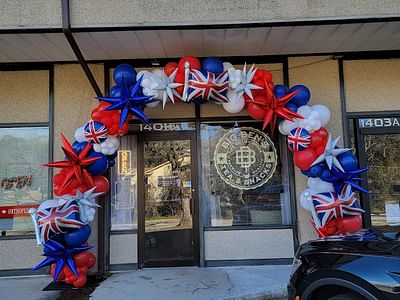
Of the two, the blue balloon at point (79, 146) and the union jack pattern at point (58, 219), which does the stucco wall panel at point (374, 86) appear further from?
the union jack pattern at point (58, 219)

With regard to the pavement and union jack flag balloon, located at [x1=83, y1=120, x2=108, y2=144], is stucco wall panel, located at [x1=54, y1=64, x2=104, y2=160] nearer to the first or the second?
union jack flag balloon, located at [x1=83, y1=120, x2=108, y2=144]

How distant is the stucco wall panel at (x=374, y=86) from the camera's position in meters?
7.10

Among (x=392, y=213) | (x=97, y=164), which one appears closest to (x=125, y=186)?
(x=97, y=164)

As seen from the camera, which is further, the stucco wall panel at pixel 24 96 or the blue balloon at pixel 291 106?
the stucco wall panel at pixel 24 96

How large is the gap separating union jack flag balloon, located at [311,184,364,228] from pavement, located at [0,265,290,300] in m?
1.12

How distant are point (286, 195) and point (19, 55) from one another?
530 cm

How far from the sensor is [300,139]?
19.5 ft

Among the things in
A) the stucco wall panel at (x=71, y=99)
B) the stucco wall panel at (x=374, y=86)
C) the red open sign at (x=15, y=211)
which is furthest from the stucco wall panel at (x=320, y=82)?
the red open sign at (x=15, y=211)

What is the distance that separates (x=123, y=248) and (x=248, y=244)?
2.23 meters

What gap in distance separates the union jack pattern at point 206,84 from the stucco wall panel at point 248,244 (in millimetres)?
2552

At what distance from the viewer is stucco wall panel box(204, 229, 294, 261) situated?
6891mm

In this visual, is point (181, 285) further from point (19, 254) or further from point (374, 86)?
point (374, 86)

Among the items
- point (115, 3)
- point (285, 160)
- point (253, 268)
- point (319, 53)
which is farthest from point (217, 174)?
point (115, 3)

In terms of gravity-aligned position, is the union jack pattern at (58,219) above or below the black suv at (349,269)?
above
